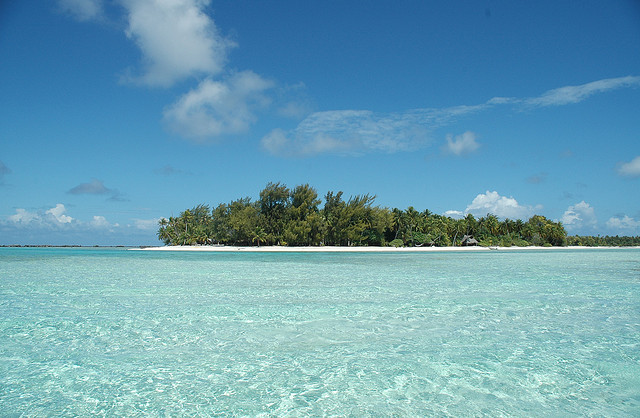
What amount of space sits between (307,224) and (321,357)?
53.2 m

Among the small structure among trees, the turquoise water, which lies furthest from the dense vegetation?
the turquoise water

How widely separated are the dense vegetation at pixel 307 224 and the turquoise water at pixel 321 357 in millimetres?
49676

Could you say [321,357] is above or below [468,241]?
below

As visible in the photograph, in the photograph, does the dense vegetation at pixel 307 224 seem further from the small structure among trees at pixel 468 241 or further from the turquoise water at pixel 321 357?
the turquoise water at pixel 321 357

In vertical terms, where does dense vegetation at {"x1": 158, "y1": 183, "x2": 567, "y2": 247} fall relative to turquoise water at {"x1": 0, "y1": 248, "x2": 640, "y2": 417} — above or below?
above

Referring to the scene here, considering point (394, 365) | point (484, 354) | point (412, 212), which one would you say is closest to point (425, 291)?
point (484, 354)

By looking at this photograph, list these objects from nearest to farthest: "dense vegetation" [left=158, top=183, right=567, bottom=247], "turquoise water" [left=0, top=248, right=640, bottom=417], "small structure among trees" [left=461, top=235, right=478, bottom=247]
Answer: "turquoise water" [left=0, top=248, right=640, bottom=417], "dense vegetation" [left=158, top=183, right=567, bottom=247], "small structure among trees" [left=461, top=235, right=478, bottom=247]

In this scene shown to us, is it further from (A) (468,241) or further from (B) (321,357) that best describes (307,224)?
(B) (321,357)

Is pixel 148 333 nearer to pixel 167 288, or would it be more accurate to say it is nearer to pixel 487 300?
pixel 167 288

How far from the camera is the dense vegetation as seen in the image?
6012cm

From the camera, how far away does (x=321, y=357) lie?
17.2ft

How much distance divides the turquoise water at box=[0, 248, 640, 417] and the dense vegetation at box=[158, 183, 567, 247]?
163 ft

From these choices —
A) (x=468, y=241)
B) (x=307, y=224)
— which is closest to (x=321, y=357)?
(x=307, y=224)

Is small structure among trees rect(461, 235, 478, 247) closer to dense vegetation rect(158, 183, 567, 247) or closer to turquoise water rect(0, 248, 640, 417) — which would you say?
dense vegetation rect(158, 183, 567, 247)
